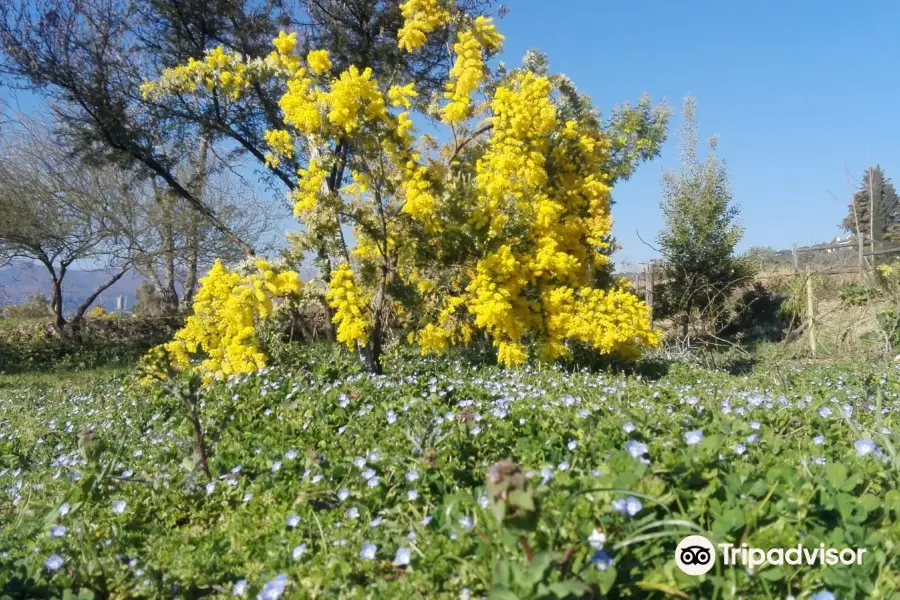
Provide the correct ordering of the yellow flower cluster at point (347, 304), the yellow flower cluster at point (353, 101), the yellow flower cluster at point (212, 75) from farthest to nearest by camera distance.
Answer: the yellow flower cluster at point (212, 75) → the yellow flower cluster at point (347, 304) → the yellow flower cluster at point (353, 101)

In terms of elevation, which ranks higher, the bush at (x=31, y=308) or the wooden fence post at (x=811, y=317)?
the bush at (x=31, y=308)

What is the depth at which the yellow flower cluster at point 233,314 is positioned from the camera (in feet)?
17.4

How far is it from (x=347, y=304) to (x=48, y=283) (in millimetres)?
10211

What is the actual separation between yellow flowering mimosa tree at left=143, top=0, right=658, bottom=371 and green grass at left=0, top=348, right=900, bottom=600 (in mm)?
2069

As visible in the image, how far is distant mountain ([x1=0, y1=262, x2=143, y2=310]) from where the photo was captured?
13297 millimetres

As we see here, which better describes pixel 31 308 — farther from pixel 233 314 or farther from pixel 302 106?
pixel 302 106

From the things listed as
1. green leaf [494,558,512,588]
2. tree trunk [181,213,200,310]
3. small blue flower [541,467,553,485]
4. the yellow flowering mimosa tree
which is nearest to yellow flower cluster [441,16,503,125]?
the yellow flowering mimosa tree

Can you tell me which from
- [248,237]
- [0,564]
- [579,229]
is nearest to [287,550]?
[0,564]

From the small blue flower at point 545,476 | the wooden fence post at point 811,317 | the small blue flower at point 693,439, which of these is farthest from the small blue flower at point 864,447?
the wooden fence post at point 811,317

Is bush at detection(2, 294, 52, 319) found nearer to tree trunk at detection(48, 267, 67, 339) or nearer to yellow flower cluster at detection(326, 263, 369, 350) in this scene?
tree trunk at detection(48, 267, 67, 339)

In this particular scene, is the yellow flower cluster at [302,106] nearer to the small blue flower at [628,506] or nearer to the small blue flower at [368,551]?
the small blue flower at [368,551]

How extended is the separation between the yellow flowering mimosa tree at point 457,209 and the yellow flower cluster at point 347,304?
0.01 meters

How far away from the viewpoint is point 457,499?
1904mm

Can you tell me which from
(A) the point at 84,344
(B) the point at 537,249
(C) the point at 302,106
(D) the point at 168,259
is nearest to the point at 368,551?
(C) the point at 302,106
